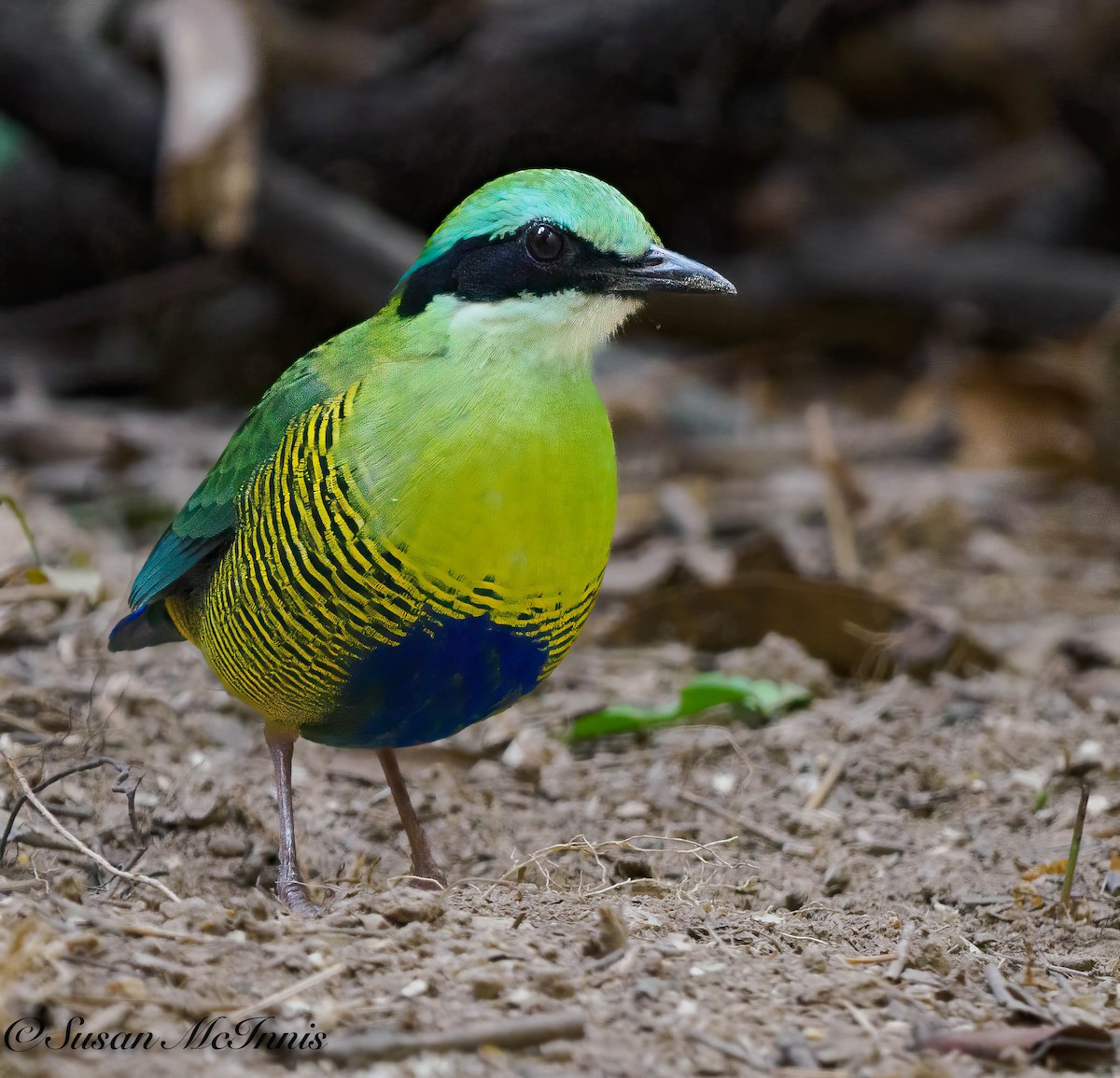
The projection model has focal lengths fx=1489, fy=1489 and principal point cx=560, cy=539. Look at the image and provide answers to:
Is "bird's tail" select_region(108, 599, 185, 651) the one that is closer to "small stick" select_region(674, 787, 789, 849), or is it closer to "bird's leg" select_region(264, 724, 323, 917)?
"bird's leg" select_region(264, 724, 323, 917)

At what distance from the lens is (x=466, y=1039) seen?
2.33 metres

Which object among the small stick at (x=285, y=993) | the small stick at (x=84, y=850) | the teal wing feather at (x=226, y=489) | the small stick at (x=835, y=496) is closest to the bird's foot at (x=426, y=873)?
the small stick at (x=84, y=850)

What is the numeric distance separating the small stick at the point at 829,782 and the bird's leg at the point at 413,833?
1.12 metres

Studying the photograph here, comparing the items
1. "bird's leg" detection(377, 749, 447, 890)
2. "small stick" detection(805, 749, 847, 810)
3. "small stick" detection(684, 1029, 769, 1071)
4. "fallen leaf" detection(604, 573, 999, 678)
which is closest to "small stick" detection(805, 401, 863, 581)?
"fallen leaf" detection(604, 573, 999, 678)

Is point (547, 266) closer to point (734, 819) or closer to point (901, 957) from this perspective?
point (901, 957)

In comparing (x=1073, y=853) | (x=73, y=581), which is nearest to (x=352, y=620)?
(x=1073, y=853)

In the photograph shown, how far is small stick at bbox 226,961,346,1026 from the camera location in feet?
7.88

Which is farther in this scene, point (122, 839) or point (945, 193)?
point (945, 193)

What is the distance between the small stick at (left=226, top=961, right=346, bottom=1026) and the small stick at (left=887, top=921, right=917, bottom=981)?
3.38 ft

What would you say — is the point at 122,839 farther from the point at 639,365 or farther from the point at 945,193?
the point at 945,193

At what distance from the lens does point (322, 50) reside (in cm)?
863

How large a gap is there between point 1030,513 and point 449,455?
4.99 m

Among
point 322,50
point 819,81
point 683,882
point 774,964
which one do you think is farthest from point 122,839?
point 819,81

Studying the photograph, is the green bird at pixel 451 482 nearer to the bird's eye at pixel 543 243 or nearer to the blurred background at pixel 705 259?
the bird's eye at pixel 543 243
